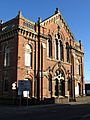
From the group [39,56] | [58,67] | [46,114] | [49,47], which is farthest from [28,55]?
[46,114]

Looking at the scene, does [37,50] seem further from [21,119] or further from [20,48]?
[21,119]

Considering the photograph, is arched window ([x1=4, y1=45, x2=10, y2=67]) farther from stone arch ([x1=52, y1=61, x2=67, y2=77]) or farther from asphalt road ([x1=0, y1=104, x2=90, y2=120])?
asphalt road ([x1=0, y1=104, x2=90, y2=120])

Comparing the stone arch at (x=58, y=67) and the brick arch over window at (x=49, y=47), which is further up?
the brick arch over window at (x=49, y=47)

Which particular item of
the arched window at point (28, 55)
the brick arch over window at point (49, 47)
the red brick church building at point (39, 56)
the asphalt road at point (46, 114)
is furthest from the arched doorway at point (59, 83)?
→ the asphalt road at point (46, 114)

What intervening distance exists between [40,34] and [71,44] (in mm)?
10205

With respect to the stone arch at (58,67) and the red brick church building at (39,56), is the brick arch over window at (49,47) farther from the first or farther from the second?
the stone arch at (58,67)

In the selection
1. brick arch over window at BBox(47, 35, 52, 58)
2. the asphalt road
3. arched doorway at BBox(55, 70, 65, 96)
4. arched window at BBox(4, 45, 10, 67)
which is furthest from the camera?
arched doorway at BBox(55, 70, 65, 96)

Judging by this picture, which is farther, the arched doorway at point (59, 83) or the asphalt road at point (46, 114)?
the arched doorway at point (59, 83)

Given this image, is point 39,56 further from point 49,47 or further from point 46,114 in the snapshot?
A: point 46,114

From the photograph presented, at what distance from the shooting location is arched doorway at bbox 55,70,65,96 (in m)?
43.3

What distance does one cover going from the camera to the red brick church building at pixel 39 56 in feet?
121

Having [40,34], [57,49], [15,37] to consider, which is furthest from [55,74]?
[15,37]

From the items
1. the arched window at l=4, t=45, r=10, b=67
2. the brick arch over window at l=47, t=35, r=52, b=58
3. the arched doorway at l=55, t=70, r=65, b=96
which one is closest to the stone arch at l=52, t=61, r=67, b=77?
the arched doorway at l=55, t=70, r=65, b=96

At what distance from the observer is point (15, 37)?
1452 inches
